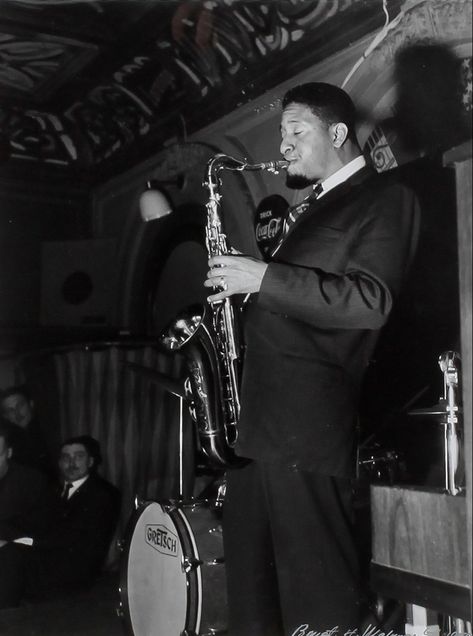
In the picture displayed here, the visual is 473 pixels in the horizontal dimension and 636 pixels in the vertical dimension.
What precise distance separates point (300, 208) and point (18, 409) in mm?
3568

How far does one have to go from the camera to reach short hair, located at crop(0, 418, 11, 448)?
437 centimetres

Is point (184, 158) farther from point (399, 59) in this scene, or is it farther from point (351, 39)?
point (399, 59)

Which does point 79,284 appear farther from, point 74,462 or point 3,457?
point 3,457

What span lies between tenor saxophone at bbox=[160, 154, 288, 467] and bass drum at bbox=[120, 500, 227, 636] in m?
0.56

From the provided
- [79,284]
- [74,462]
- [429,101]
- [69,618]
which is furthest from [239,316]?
[79,284]

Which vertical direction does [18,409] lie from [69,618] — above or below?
above

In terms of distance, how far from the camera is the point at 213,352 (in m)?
2.62

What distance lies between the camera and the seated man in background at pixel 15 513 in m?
3.79

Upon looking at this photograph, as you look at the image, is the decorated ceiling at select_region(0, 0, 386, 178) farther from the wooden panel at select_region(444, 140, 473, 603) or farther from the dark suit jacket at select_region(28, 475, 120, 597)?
the dark suit jacket at select_region(28, 475, 120, 597)

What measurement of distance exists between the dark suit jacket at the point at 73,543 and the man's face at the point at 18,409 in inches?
30.7

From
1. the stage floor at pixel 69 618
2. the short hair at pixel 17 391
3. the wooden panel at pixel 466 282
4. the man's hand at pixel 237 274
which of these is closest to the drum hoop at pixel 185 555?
the stage floor at pixel 69 618

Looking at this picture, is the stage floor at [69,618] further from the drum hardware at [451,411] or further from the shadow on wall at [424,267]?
the drum hardware at [451,411]

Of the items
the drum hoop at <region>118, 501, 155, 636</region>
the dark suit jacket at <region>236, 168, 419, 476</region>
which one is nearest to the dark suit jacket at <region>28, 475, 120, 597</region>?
the drum hoop at <region>118, 501, 155, 636</region>

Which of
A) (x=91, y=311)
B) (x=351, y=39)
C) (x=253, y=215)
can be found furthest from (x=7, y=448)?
(x=351, y=39)
